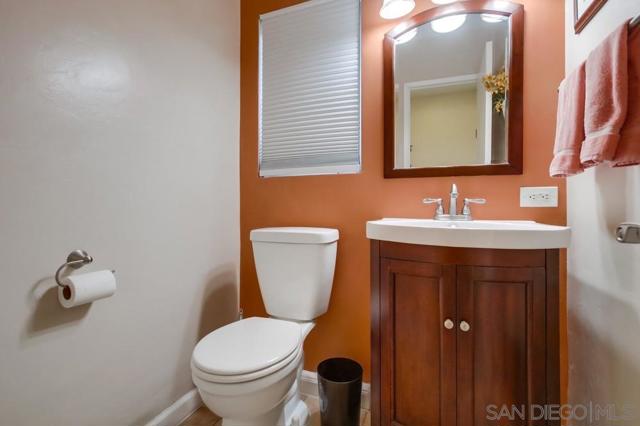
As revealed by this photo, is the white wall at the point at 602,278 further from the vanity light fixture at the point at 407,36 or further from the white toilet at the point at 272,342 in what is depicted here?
the white toilet at the point at 272,342

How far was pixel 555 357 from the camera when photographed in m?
0.81

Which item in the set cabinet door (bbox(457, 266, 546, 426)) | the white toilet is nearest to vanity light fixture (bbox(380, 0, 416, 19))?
the white toilet

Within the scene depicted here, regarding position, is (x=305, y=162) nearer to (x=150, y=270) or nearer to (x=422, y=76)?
(x=422, y=76)

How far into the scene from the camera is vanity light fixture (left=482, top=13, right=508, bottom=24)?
1.20 m

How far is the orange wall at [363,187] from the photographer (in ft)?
3.75

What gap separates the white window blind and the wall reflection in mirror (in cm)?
25

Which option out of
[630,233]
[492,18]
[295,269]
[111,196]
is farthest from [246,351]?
[492,18]

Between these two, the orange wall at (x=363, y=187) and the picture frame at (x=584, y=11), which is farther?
the orange wall at (x=363, y=187)

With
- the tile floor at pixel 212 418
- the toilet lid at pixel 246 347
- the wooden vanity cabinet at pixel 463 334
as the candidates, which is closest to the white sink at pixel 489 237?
the wooden vanity cabinet at pixel 463 334

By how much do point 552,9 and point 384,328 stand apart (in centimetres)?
146

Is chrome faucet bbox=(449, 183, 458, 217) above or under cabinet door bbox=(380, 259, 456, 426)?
above

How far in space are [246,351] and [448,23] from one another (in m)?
1.66

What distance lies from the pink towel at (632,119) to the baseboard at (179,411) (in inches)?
72.3

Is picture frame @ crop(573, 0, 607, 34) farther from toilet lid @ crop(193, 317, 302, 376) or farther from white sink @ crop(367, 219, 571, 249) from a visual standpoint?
toilet lid @ crop(193, 317, 302, 376)
